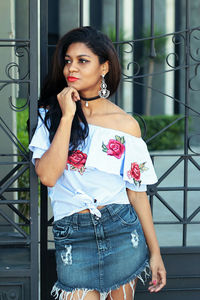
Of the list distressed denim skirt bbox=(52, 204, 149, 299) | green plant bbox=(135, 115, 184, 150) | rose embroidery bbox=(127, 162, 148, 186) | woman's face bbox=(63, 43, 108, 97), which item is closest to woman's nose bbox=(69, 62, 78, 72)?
woman's face bbox=(63, 43, 108, 97)

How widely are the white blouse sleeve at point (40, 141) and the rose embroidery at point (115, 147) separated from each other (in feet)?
0.85

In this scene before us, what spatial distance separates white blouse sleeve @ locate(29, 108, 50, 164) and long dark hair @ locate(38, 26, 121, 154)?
0.08ft

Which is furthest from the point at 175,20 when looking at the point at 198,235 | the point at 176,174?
the point at 198,235

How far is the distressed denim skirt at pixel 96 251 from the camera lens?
247 cm

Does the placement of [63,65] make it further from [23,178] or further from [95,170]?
[23,178]

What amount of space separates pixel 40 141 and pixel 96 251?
537mm

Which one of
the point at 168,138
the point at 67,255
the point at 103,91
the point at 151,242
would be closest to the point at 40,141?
the point at 103,91

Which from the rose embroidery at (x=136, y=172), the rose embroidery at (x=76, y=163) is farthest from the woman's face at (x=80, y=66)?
the rose embroidery at (x=136, y=172)

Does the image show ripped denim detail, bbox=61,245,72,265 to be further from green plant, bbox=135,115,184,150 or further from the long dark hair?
green plant, bbox=135,115,184,150

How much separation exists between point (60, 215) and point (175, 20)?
1397 cm

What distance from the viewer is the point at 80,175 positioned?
2521mm

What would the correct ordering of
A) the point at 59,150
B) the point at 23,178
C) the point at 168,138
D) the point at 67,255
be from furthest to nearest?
the point at 168,138 < the point at 23,178 < the point at 67,255 < the point at 59,150

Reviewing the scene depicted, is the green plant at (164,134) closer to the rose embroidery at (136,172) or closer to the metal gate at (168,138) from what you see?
the metal gate at (168,138)

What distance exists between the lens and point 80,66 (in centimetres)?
Result: 251
